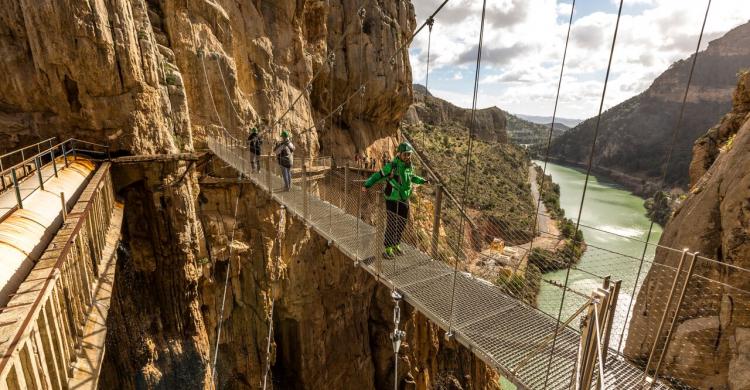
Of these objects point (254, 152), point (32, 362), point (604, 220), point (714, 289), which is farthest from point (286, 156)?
point (604, 220)

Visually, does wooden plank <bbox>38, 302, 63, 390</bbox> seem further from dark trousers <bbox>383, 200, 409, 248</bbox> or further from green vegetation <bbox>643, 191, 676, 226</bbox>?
green vegetation <bbox>643, 191, 676, 226</bbox>

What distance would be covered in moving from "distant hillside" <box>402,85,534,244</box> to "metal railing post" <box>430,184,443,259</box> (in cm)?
1468

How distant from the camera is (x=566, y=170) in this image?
2788 inches

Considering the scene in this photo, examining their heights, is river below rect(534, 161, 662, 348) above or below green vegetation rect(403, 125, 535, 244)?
below

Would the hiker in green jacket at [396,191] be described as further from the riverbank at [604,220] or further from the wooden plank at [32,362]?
the riverbank at [604,220]

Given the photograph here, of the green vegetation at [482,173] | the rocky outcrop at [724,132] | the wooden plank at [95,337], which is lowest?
the green vegetation at [482,173]

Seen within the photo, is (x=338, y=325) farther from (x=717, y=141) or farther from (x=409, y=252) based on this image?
(x=717, y=141)

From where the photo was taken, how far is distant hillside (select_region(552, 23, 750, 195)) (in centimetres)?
4403

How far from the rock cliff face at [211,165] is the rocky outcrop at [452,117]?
95.2ft

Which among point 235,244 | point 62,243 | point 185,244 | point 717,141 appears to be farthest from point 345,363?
point 717,141

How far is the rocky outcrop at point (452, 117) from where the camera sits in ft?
151

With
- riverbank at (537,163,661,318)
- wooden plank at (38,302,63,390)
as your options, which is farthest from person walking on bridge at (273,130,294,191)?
riverbank at (537,163,661,318)

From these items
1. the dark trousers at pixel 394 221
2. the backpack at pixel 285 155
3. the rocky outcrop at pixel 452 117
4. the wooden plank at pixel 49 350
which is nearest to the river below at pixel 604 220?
the rocky outcrop at pixel 452 117

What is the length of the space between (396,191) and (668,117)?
70.5m
